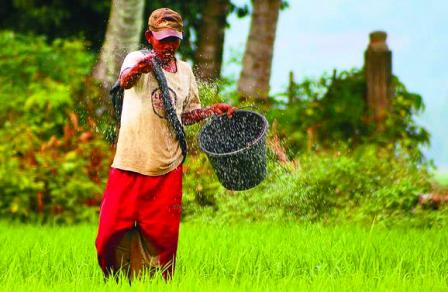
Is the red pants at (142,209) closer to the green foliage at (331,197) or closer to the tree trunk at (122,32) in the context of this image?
the green foliage at (331,197)

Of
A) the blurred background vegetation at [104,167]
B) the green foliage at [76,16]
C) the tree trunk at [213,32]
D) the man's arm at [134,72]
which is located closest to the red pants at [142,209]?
the man's arm at [134,72]

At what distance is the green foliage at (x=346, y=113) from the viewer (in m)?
14.1

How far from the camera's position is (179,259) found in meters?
6.97

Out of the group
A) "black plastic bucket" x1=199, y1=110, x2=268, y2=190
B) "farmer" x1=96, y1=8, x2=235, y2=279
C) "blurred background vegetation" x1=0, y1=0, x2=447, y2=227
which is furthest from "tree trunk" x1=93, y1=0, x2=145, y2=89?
"farmer" x1=96, y1=8, x2=235, y2=279

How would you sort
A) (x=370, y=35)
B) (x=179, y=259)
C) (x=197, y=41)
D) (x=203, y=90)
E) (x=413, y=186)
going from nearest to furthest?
(x=179, y=259), (x=203, y=90), (x=413, y=186), (x=370, y=35), (x=197, y=41)

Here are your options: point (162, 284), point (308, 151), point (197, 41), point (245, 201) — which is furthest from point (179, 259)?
point (197, 41)

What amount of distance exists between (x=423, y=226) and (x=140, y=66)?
5045 millimetres

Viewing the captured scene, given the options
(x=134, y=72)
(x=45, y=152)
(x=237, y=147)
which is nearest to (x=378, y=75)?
(x=45, y=152)

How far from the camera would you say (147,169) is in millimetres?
5777

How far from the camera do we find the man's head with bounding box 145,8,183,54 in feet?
18.7

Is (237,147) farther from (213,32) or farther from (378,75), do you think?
(213,32)

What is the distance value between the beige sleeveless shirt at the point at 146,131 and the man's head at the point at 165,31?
121 millimetres

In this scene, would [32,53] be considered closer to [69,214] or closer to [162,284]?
[69,214]

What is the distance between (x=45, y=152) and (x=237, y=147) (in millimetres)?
4469
